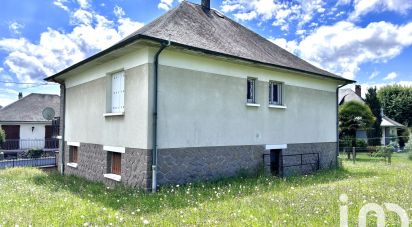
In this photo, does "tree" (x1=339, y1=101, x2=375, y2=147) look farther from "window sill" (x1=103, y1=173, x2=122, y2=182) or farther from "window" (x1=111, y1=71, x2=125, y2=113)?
"window sill" (x1=103, y1=173, x2=122, y2=182)

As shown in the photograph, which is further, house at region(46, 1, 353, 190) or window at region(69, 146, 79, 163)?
window at region(69, 146, 79, 163)

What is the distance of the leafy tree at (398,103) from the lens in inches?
1639

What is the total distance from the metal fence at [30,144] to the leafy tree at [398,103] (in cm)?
4024

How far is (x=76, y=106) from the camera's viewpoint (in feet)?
43.6

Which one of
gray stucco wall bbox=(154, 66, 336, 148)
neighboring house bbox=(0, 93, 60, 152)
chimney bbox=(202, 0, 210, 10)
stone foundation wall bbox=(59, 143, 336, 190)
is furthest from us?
neighboring house bbox=(0, 93, 60, 152)

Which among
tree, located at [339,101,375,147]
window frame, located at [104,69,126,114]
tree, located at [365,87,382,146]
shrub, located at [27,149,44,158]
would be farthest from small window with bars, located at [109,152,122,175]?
tree, located at [365,87,382,146]

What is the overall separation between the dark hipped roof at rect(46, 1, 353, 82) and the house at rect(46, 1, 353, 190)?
6 cm

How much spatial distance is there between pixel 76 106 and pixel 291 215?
10213mm

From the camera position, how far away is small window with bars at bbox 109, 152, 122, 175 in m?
10.3

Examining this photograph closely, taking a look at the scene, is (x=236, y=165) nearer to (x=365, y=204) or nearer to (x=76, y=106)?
(x=365, y=204)

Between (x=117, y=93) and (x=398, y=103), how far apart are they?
138ft

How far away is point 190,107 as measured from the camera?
31.6 feet

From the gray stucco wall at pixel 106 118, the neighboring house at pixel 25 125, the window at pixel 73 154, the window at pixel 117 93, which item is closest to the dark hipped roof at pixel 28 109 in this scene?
the neighboring house at pixel 25 125

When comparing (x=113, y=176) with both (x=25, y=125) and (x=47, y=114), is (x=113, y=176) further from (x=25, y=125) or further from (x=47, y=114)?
(x=25, y=125)
